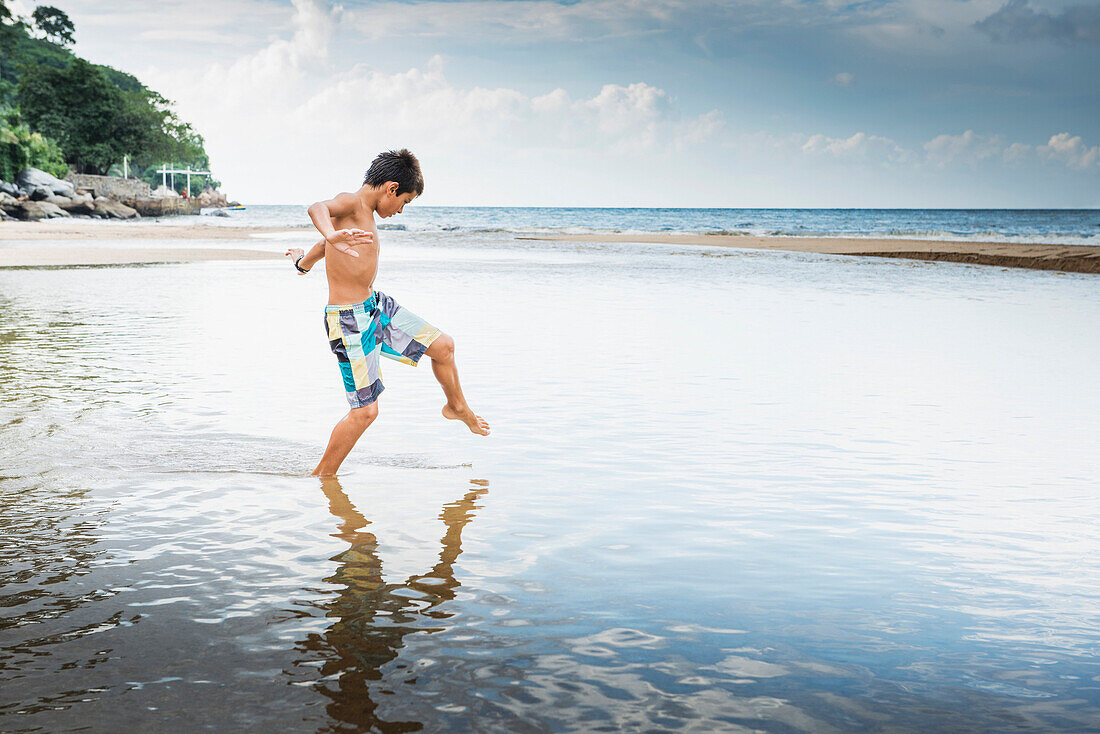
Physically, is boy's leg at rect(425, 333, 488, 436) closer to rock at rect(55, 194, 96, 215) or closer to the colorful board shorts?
the colorful board shorts

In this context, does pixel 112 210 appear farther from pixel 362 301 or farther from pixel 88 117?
pixel 362 301

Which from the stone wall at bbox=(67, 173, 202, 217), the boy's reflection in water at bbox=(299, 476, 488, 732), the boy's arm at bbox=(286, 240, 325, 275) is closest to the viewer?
the boy's reflection in water at bbox=(299, 476, 488, 732)

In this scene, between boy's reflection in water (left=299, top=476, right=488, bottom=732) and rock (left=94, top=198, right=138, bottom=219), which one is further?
rock (left=94, top=198, right=138, bottom=219)

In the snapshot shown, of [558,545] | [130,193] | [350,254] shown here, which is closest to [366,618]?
[558,545]

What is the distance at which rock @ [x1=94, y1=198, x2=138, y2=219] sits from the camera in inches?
2574

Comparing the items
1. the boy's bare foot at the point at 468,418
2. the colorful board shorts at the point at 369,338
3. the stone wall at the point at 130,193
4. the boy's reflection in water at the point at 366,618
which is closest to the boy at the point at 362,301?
the colorful board shorts at the point at 369,338

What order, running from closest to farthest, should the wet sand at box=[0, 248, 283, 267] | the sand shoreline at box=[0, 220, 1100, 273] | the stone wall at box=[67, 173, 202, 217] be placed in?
the wet sand at box=[0, 248, 283, 267] → the sand shoreline at box=[0, 220, 1100, 273] → the stone wall at box=[67, 173, 202, 217]

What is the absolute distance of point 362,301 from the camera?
17.3ft

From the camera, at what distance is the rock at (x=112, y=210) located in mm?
65375

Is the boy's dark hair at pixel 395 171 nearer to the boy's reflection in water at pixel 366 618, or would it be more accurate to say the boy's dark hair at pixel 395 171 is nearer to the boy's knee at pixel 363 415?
the boy's knee at pixel 363 415

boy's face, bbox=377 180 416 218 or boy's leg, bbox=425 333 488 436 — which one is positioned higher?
A: boy's face, bbox=377 180 416 218

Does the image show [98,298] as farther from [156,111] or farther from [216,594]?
[156,111]

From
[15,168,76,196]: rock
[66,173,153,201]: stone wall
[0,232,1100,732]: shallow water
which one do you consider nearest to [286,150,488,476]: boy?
[0,232,1100,732]: shallow water

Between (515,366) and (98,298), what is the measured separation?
9422 mm
